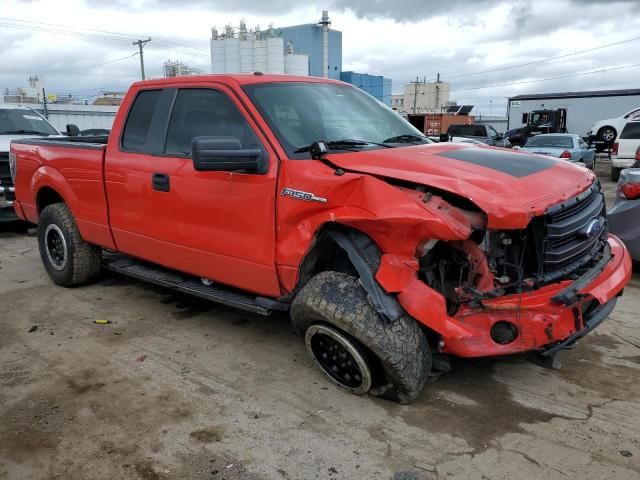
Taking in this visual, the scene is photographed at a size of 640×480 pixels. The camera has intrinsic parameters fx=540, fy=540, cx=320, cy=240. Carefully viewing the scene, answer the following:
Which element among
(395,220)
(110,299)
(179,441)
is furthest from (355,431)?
(110,299)

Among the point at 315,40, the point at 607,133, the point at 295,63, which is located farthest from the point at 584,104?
the point at 315,40

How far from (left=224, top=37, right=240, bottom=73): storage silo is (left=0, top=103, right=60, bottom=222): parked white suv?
24.3 m

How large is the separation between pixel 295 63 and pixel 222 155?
3384cm

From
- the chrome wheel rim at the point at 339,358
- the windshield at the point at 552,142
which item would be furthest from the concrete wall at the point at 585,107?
the chrome wheel rim at the point at 339,358

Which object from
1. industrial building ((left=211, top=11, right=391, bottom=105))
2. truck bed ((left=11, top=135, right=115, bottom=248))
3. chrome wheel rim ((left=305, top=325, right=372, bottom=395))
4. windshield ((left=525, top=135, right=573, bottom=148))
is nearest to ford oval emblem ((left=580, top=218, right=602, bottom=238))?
chrome wheel rim ((left=305, top=325, right=372, bottom=395))

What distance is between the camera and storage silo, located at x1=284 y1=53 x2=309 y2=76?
34.6 metres

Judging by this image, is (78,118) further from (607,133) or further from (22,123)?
(607,133)

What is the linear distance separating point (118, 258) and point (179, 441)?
295cm

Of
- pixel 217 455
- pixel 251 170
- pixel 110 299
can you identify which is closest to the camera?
pixel 217 455

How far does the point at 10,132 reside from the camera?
9.12 m

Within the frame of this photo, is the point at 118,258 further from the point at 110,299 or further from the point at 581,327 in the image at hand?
the point at 581,327

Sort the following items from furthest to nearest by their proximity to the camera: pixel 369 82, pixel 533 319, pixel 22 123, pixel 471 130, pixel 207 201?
pixel 369 82
pixel 471 130
pixel 22 123
pixel 207 201
pixel 533 319

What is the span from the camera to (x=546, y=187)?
3.14 meters

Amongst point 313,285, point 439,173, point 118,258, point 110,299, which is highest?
point 439,173
